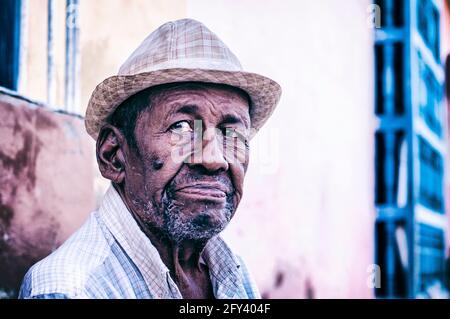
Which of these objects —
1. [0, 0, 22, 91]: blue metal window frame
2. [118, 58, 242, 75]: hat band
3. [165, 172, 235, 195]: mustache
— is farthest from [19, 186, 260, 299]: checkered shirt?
[0, 0, 22, 91]: blue metal window frame

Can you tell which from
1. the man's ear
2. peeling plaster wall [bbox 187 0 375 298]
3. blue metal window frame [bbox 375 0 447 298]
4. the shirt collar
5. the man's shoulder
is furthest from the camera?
blue metal window frame [bbox 375 0 447 298]

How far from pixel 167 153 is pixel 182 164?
5cm

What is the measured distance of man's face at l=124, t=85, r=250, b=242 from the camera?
1881mm

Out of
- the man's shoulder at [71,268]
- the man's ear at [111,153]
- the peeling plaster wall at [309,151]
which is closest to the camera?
the man's shoulder at [71,268]

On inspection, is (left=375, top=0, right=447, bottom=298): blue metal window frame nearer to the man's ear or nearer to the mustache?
the mustache

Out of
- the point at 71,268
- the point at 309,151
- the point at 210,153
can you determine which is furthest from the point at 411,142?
the point at 71,268

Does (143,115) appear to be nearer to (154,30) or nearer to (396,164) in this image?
(154,30)

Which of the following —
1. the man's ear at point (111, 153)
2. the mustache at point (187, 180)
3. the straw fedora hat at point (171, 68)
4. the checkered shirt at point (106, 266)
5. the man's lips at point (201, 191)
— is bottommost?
the checkered shirt at point (106, 266)

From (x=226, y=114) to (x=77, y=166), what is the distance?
0.54m

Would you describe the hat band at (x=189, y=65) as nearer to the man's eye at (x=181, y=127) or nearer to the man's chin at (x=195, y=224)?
the man's eye at (x=181, y=127)

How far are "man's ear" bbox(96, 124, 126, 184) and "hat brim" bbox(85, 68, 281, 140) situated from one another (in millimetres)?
46

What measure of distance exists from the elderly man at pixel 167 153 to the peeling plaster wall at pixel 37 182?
0.55 feet

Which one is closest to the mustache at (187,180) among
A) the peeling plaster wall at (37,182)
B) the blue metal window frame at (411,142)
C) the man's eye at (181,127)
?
the man's eye at (181,127)

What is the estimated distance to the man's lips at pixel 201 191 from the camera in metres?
1.88
